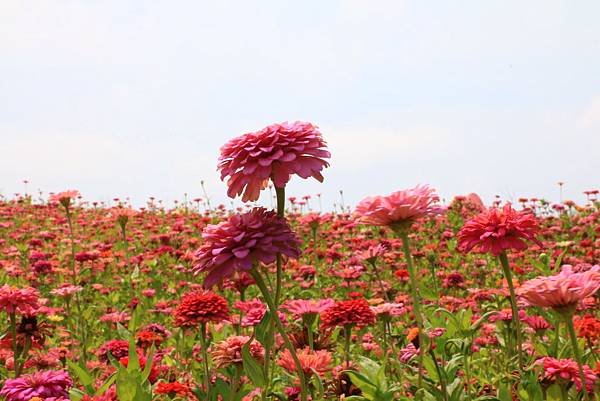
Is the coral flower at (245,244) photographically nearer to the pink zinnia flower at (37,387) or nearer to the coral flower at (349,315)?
the pink zinnia flower at (37,387)

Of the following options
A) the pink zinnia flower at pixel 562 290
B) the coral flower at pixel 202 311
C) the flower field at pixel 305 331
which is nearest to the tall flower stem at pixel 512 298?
the flower field at pixel 305 331

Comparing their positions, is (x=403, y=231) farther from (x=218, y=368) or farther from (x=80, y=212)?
(x=80, y=212)

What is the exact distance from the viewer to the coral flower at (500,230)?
2.11 m

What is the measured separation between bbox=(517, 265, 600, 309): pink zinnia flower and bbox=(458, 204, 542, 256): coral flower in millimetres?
343

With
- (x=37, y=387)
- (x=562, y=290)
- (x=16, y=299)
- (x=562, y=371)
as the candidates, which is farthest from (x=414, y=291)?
(x=16, y=299)

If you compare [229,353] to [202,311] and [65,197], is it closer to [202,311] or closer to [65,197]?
[202,311]

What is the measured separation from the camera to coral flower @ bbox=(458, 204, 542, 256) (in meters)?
2.11

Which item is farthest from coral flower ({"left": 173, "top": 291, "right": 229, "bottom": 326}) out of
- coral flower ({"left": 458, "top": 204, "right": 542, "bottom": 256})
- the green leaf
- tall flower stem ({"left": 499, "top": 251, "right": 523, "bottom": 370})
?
tall flower stem ({"left": 499, "top": 251, "right": 523, "bottom": 370})

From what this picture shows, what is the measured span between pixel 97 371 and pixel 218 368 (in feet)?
5.69

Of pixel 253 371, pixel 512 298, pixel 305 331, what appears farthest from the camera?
pixel 305 331

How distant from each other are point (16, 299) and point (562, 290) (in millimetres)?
2179

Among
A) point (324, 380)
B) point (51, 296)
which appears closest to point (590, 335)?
point (324, 380)

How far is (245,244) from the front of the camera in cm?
159

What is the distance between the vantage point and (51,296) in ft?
21.9
